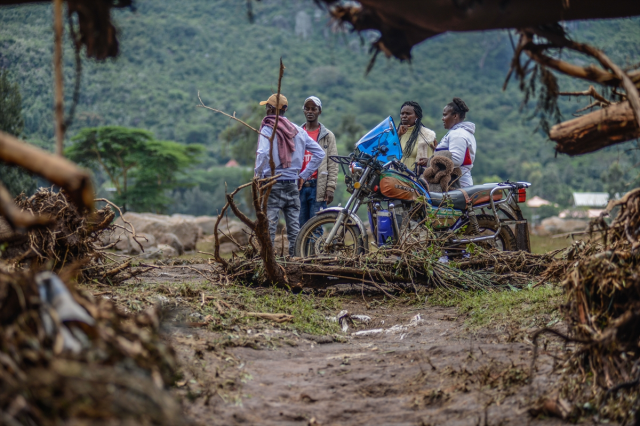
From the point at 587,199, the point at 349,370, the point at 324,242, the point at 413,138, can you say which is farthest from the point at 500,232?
the point at 587,199

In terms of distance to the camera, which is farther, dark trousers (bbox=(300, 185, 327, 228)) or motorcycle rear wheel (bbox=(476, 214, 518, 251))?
dark trousers (bbox=(300, 185, 327, 228))

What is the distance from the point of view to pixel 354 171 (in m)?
7.49

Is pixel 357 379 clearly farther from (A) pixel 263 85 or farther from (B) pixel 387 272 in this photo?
(A) pixel 263 85

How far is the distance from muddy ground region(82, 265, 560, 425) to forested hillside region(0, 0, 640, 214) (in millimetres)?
42993

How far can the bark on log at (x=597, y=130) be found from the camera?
322 centimetres

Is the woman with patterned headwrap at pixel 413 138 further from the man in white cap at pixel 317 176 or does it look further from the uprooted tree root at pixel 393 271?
the uprooted tree root at pixel 393 271

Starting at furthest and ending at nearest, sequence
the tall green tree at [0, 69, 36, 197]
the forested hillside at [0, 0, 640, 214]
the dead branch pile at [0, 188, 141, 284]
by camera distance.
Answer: the forested hillside at [0, 0, 640, 214] → the tall green tree at [0, 69, 36, 197] → the dead branch pile at [0, 188, 141, 284]

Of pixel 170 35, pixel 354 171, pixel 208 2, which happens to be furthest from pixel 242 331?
pixel 208 2

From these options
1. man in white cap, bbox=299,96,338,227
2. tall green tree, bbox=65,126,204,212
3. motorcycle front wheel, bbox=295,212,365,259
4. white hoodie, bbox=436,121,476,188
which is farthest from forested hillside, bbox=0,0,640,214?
white hoodie, bbox=436,121,476,188

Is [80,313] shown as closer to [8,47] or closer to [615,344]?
[615,344]

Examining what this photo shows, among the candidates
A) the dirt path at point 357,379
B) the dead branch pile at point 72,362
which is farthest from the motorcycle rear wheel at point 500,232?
the dead branch pile at point 72,362

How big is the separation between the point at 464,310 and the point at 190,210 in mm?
47014

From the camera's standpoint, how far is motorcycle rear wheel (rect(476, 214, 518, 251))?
7.72m

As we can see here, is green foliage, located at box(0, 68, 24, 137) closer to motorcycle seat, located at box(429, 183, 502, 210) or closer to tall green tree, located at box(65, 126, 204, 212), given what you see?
tall green tree, located at box(65, 126, 204, 212)
